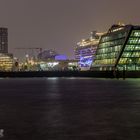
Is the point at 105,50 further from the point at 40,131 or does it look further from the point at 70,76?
the point at 40,131

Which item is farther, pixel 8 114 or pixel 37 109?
pixel 37 109

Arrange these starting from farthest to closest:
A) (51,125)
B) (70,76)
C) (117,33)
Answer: (70,76)
(117,33)
(51,125)

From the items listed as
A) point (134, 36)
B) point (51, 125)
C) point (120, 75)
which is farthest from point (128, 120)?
point (134, 36)

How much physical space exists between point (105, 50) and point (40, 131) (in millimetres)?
174870

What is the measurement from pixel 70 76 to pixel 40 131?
172683mm

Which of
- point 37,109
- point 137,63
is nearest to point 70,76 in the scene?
point 137,63

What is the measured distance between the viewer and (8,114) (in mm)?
32406

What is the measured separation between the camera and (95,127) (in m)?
26.1

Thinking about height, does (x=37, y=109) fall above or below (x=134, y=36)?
below

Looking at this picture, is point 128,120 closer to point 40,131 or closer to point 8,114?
point 40,131

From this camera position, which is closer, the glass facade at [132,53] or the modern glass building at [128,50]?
the modern glass building at [128,50]

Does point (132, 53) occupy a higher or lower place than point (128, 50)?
lower

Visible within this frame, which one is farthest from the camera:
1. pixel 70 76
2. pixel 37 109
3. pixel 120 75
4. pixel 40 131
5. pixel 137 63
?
pixel 70 76

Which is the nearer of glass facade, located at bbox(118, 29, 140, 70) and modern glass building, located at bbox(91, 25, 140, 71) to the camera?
modern glass building, located at bbox(91, 25, 140, 71)
